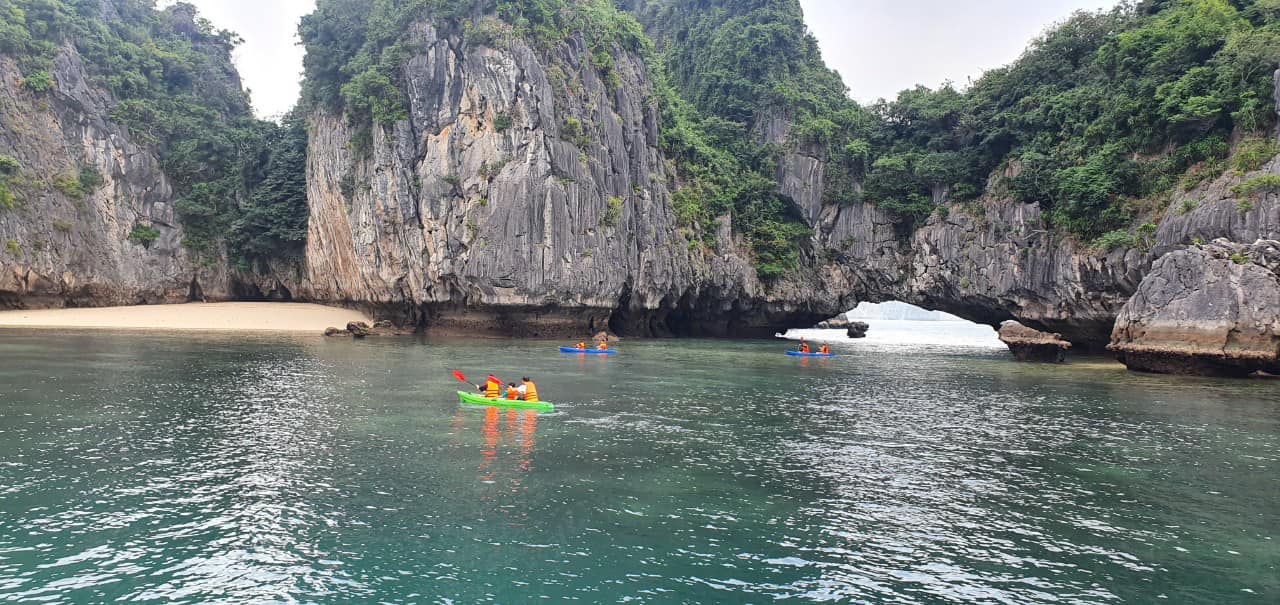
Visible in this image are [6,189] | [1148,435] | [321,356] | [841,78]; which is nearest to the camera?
[1148,435]

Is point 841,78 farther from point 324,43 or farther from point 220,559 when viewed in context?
point 220,559

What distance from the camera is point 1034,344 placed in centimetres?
3503

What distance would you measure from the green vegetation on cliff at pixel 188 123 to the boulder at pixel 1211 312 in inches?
2016

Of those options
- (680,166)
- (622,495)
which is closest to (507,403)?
(622,495)

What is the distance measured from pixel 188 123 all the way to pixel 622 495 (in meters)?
54.6

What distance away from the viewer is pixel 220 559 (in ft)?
25.6

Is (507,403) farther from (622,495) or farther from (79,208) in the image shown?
(79,208)

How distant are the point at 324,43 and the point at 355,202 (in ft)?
40.5

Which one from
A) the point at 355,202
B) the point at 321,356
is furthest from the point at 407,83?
the point at 321,356

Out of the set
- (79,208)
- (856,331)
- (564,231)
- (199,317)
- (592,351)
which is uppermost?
(79,208)

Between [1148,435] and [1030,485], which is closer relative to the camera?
[1030,485]

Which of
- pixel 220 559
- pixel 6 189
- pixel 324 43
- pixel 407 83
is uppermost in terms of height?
pixel 324 43

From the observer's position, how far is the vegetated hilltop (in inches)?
1366

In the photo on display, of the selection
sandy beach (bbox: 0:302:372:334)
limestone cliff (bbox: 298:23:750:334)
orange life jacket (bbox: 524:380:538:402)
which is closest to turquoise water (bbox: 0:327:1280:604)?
orange life jacket (bbox: 524:380:538:402)
